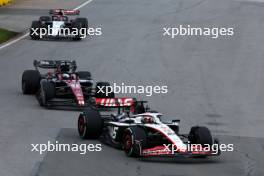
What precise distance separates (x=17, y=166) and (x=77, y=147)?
6.66ft

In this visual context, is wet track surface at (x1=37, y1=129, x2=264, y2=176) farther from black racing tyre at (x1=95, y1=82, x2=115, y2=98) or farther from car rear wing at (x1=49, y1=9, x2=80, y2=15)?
car rear wing at (x1=49, y1=9, x2=80, y2=15)

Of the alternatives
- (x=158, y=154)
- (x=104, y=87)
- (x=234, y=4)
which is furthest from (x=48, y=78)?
(x=234, y=4)

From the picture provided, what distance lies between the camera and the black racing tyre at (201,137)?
18.4m

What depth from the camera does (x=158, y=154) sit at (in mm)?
18031

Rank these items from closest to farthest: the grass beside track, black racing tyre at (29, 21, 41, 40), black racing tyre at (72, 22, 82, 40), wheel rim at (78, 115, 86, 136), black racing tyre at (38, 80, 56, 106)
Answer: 1. wheel rim at (78, 115, 86, 136)
2. black racing tyre at (38, 80, 56, 106)
3. black racing tyre at (72, 22, 82, 40)
4. black racing tyre at (29, 21, 41, 40)
5. the grass beside track

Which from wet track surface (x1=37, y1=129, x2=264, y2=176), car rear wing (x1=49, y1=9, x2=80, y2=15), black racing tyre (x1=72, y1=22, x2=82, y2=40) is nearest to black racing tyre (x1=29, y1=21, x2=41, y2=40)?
car rear wing (x1=49, y1=9, x2=80, y2=15)

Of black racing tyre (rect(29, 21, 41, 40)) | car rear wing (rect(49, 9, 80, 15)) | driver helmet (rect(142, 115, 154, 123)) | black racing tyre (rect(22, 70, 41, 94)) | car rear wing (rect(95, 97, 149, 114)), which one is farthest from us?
black racing tyre (rect(29, 21, 41, 40))

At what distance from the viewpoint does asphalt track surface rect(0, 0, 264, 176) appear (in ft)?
58.9

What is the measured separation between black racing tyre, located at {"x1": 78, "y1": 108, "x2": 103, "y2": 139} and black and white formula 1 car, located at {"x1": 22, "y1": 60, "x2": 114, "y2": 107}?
295 cm

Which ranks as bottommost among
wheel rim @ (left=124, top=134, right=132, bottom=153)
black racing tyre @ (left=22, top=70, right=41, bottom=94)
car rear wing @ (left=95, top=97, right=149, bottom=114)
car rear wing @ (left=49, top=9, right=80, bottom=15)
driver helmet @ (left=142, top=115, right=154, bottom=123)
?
wheel rim @ (left=124, top=134, right=132, bottom=153)

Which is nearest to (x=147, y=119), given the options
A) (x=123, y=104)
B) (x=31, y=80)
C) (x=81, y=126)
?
(x=81, y=126)

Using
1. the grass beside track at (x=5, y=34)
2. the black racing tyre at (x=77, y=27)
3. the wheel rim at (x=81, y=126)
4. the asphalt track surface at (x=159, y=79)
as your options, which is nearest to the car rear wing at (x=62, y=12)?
the black racing tyre at (x=77, y=27)

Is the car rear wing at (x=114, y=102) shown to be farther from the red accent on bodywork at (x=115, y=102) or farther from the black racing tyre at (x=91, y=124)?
the black racing tyre at (x=91, y=124)

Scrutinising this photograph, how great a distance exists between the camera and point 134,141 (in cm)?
1805
